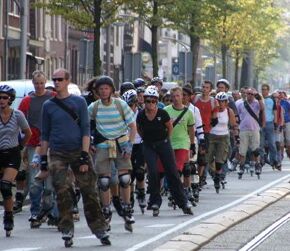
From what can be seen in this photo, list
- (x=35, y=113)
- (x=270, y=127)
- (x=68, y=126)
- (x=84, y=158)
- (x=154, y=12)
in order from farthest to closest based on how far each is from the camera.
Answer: (x=154, y=12) < (x=270, y=127) < (x=35, y=113) < (x=68, y=126) < (x=84, y=158)

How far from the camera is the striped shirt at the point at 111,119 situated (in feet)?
53.7

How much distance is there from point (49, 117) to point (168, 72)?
77.0 meters

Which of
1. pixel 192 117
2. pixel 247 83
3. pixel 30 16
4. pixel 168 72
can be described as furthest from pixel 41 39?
pixel 192 117

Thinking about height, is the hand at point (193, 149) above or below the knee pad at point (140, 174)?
above

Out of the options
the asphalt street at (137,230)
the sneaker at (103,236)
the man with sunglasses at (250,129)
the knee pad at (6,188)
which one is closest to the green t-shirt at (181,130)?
the asphalt street at (137,230)

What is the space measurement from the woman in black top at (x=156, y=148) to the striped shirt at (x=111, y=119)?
1855 mm

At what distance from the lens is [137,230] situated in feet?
54.5

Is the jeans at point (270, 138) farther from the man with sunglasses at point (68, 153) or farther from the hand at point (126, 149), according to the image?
the man with sunglasses at point (68, 153)

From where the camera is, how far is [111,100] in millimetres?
16375

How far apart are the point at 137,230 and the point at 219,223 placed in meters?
1.04

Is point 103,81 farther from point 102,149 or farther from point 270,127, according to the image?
point 270,127

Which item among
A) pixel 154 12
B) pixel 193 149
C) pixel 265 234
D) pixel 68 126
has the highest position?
pixel 154 12

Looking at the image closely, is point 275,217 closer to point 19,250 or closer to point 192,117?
point 192,117

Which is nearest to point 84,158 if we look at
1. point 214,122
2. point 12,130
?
point 12,130
